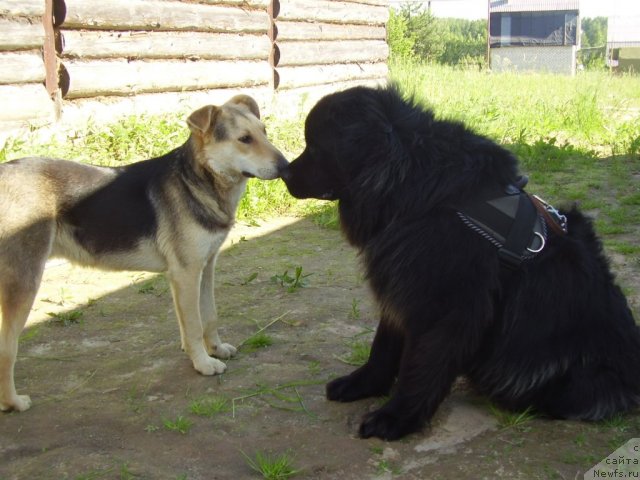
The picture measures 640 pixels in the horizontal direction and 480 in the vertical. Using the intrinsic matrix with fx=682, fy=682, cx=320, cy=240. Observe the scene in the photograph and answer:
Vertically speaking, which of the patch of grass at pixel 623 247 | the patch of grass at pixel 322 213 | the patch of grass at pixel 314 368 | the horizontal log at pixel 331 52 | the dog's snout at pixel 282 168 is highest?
the horizontal log at pixel 331 52

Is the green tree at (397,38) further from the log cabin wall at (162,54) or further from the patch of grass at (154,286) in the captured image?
the patch of grass at (154,286)

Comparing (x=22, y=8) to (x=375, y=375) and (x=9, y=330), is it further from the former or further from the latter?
(x=375, y=375)

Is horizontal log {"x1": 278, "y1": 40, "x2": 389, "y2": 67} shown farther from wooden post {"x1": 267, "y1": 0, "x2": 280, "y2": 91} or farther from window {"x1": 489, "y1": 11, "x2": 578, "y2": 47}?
window {"x1": 489, "y1": 11, "x2": 578, "y2": 47}

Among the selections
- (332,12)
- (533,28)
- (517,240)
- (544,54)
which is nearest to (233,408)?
(517,240)

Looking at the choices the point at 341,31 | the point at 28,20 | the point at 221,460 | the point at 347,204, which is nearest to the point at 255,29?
the point at 341,31

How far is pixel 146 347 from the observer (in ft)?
13.1

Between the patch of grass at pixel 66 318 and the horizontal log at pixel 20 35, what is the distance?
2783 mm

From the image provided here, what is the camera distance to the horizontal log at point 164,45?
261 inches

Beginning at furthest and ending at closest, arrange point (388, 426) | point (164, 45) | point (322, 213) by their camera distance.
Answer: point (164, 45) → point (322, 213) → point (388, 426)

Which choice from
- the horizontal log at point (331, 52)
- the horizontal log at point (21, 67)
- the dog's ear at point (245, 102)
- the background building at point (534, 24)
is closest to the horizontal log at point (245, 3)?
the horizontal log at point (331, 52)

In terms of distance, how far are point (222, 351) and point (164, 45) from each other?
194 inches

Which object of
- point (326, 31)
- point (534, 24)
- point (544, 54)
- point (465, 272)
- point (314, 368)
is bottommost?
point (314, 368)

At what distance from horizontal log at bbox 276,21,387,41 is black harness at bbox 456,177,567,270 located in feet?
25.0

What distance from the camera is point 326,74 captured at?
11.2 meters
